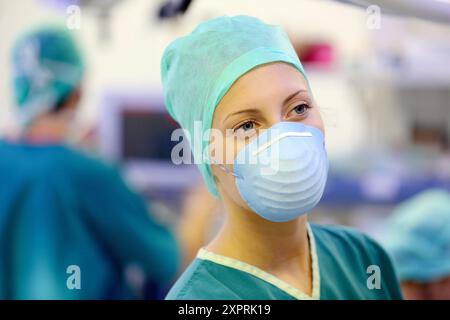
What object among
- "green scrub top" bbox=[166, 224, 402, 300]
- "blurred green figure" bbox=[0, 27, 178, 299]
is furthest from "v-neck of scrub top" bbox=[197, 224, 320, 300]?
"blurred green figure" bbox=[0, 27, 178, 299]

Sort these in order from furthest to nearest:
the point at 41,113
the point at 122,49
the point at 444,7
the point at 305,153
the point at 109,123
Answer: the point at 109,123
the point at 122,49
the point at 41,113
the point at 444,7
the point at 305,153

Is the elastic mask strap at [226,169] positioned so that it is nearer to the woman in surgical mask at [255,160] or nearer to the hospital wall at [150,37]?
the woman in surgical mask at [255,160]

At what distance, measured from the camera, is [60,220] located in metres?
1.79

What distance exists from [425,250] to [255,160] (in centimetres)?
82

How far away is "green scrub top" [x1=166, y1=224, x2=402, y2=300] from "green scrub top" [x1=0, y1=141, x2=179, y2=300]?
0.66 meters

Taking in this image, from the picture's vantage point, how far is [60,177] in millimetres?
1801

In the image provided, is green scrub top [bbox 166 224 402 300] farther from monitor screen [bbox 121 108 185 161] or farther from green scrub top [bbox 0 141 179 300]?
monitor screen [bbox 121 108 185 161]

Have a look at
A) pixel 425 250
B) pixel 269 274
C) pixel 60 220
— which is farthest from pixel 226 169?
pixel 60 220

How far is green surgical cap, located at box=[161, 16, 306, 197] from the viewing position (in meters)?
0.97

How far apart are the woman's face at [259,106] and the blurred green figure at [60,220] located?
0.77m

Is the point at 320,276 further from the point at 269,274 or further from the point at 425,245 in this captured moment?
the point at 425,245

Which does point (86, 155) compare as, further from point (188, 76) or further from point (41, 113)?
point (188, 76)
